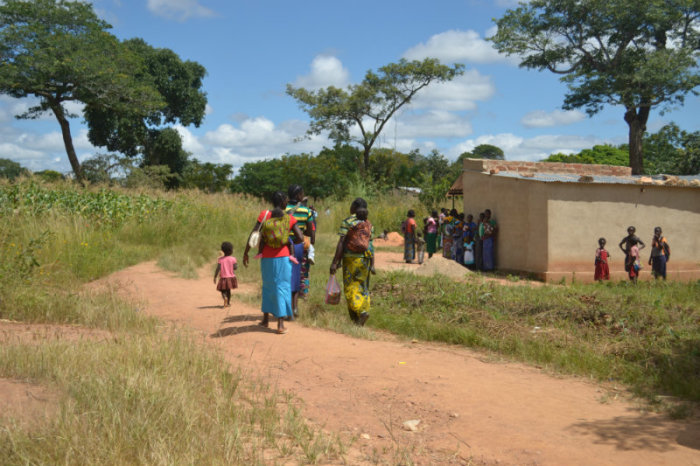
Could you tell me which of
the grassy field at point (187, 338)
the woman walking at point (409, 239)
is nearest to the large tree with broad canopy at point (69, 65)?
the grassy field at point (187, 338)

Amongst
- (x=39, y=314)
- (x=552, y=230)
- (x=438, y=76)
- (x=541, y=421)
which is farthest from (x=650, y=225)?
(x=438, y=76)

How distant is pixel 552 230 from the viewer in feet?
42.0

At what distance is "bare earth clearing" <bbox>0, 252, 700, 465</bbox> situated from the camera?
3.89 m

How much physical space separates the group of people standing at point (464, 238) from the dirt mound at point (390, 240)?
6.04 meters

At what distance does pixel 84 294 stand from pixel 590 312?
6924 mm

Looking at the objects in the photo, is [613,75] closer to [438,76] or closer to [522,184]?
[438,76]

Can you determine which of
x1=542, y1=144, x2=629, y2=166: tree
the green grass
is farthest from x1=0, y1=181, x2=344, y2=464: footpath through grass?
x1=542, y1=144, x2=629, y2=166: tree

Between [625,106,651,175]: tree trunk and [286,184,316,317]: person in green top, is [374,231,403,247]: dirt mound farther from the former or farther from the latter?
[286,184,316,317]: person in green top

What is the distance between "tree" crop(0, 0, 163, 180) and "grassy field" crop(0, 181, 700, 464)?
13222 mm

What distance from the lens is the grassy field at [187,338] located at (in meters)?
3.57

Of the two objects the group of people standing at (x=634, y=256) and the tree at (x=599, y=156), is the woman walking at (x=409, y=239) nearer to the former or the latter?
the group of people standing at (x=634, y=256)

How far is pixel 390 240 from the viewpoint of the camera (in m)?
24.2

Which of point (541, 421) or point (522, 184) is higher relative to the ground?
point (522, 184)

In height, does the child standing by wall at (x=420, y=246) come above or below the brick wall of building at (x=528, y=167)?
below
